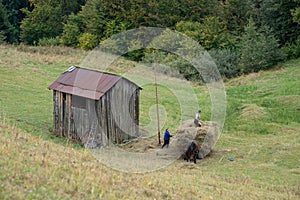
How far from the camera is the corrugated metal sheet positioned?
864 inches

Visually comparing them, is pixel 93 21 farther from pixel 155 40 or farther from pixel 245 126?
pixel 245 126

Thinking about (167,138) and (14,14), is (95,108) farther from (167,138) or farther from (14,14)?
(14,14)

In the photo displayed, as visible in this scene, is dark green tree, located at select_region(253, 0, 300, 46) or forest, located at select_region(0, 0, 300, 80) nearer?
forest, located at select_region(0, 0, 300, 80)

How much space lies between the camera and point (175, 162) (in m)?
20.4

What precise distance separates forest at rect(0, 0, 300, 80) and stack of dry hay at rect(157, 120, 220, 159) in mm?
20561

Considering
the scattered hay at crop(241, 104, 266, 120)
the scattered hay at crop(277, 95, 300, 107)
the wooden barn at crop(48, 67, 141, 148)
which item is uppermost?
the wooden barn at crop(48, 67, 141, 148)

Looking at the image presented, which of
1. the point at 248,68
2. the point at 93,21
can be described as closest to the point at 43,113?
the point at 248,68

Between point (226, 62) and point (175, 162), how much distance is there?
84.0 ft

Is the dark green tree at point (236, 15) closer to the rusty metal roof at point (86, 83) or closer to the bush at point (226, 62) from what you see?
the bush at point (226, 62)

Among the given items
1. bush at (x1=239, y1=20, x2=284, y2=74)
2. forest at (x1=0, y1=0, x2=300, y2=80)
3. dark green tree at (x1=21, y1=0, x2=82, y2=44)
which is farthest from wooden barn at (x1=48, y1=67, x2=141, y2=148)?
dark green tree at (x1=21, y1=0, x2=82, y2=44)

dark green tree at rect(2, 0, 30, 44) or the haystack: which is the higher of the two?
dark green tree at rect(2, 0, 30, 44)

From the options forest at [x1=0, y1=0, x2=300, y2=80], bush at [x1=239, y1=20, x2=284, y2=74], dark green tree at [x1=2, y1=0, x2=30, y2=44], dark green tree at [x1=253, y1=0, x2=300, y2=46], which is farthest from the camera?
dark green tree at [x1=2, y1=0, x2=30, y2=44]

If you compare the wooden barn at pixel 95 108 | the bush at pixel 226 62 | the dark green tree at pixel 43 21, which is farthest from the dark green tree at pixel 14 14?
the wooden barn at pixel 95 108

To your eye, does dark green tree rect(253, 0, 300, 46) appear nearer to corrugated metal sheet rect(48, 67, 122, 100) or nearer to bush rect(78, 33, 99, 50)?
bush rect(78, 33, 99, 50)
